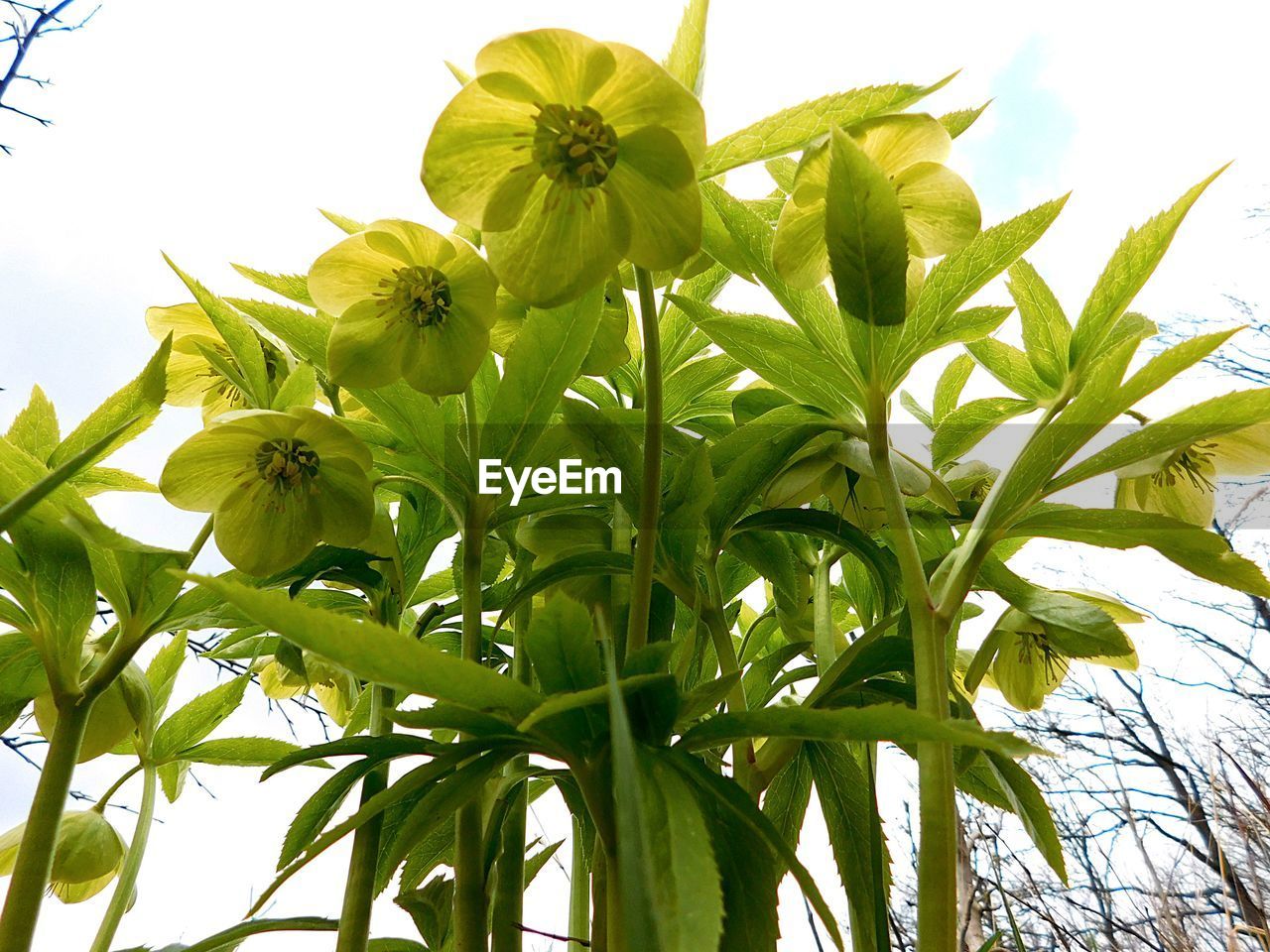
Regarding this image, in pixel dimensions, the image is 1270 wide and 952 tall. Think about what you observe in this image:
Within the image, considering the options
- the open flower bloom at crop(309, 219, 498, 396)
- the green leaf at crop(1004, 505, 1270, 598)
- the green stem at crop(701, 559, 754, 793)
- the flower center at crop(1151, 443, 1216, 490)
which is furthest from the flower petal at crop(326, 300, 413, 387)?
the flower center at crop(1151, 443, 1216, 490)

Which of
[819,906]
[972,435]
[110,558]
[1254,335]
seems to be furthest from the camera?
[1254,335]

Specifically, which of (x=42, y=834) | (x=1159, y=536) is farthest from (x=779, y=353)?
(x=42, y=834)

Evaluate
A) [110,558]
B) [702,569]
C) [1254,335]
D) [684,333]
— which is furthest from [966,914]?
[1254,335]

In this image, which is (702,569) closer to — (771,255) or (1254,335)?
(771,255)

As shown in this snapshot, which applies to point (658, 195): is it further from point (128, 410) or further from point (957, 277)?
point (128, 410)

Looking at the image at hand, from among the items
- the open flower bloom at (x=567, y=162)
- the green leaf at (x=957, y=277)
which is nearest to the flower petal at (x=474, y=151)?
the open flower bloom at (x=567, y=162)

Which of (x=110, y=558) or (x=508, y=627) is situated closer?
(x=110, y=558)

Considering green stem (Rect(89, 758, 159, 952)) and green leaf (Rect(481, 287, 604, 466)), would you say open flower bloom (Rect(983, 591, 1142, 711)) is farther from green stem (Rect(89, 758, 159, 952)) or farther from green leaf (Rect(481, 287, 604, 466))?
green stem (Rect(89, 758, 159, 952))
